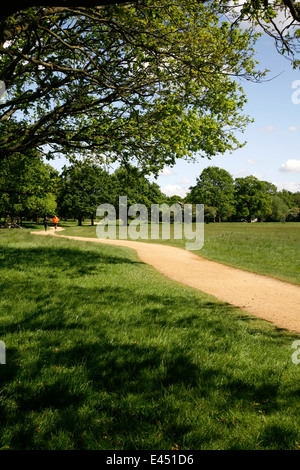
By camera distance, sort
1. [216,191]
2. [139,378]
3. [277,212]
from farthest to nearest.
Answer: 1. [277,212]
2. [216,191]
3. [139,378]

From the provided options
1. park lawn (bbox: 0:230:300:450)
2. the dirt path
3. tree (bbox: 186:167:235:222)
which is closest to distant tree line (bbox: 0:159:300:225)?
tree (bbox: 186:167:235:222)

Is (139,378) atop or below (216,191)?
below

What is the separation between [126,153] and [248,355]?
9265 mm

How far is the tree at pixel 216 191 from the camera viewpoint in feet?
255

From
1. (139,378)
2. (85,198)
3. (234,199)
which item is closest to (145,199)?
(85,198)

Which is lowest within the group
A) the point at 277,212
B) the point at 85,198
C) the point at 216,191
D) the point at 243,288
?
the point at 243,288

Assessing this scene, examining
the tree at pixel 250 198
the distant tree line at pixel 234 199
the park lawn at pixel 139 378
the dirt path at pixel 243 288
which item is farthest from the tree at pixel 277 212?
the park lawn at pixel 139 378

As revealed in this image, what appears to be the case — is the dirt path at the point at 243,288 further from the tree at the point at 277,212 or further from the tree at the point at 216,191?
the tree at the point at 277,212

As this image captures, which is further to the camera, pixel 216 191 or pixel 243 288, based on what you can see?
pixel 216 191

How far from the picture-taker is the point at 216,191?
261ft

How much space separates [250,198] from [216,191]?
1420cm

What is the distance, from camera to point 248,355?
4.67 m

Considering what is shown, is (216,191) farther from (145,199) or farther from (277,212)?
(277,212)
